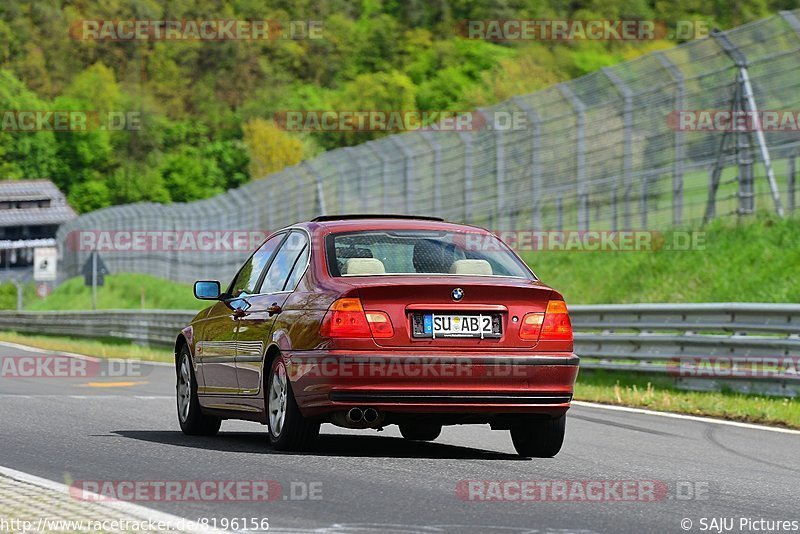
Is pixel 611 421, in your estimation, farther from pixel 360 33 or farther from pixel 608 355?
pixel 360 33

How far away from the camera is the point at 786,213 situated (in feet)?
77.8

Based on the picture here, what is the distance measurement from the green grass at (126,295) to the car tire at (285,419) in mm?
29029

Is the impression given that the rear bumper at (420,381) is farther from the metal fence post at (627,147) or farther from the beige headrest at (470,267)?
the metal fence post at (627,147)

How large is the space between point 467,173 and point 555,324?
66.9 ft

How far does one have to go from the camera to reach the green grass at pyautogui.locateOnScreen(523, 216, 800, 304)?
23.0m

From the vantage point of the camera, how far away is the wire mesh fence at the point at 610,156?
23391 millimetres

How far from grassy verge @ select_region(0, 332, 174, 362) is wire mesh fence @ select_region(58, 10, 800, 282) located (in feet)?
18.1

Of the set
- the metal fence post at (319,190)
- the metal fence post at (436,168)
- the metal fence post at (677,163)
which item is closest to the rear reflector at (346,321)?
the metal fence post at (677,163)

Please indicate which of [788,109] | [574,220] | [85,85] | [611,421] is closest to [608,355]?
[611,421]

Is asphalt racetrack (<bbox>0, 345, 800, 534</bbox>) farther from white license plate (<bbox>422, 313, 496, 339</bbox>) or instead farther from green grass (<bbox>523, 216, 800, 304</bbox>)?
green grass (<bbox>523, 216, 800, 304</bbox>)

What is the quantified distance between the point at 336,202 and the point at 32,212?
11904 cm

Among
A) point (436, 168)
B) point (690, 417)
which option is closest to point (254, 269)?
point (690, 417)

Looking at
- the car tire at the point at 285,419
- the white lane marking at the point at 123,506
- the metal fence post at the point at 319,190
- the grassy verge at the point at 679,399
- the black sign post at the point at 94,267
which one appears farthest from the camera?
the black sign post at the point at 94,267

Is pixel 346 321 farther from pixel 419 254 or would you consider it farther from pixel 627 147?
pixel 627 147
